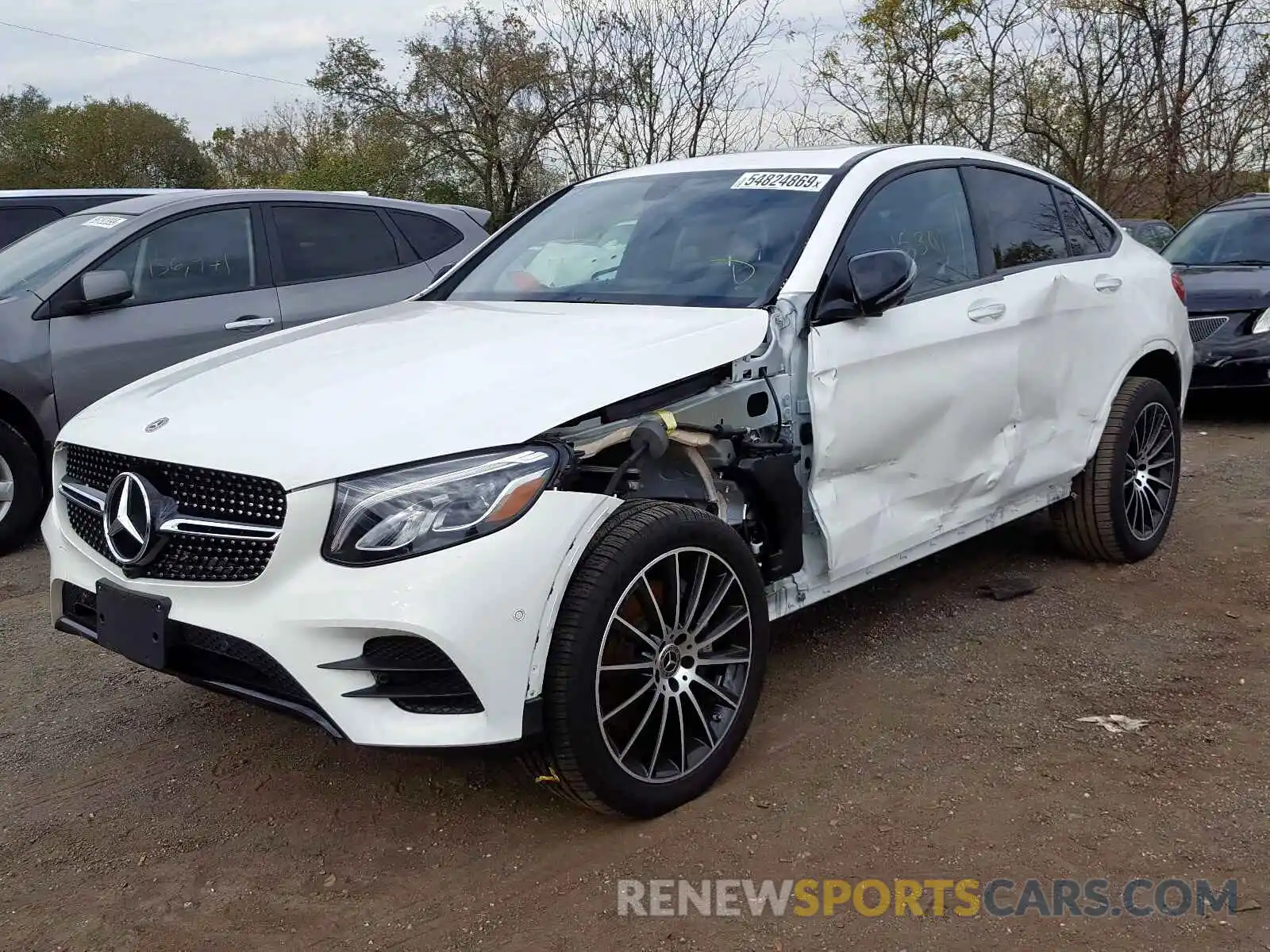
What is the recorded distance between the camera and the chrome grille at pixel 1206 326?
817 centimetres

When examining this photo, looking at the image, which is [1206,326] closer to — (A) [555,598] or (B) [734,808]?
(B) [734,808]

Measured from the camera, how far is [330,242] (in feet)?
21.7

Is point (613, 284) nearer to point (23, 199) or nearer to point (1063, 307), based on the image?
point (1063, 307)

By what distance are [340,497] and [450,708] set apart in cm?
53

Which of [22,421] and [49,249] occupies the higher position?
[49,249]

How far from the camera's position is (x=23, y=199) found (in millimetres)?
7230

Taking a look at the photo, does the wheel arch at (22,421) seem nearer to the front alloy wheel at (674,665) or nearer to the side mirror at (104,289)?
the side mirror at (104,289)

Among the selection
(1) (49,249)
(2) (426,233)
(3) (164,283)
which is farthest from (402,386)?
(2) (426,233)

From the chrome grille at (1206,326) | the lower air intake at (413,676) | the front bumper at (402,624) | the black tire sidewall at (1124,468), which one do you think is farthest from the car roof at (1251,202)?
the lower air intake at (413,676)

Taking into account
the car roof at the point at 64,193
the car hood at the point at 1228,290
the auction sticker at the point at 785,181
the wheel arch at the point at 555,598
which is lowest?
the wheel arch at the point at 555,598

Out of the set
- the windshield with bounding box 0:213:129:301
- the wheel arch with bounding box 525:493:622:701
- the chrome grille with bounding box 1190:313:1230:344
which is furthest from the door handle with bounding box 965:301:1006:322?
the chrome grille with bounding box 1190:313:1230:344

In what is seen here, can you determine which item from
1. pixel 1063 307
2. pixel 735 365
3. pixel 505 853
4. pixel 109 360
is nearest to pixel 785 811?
pixel 505 853

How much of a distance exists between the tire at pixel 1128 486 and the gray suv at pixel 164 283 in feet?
12.8

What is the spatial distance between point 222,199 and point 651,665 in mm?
4643
